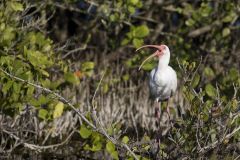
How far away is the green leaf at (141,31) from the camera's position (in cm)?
598

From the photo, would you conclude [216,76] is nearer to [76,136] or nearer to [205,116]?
[76,136]

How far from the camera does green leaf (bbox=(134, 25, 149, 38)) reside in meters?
5.98

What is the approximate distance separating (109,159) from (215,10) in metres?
2.55

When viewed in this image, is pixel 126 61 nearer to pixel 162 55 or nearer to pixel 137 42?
pixel 137 42

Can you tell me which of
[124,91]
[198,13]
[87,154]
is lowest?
[87,154]

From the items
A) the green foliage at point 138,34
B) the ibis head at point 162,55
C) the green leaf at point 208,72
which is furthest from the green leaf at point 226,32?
the ibis head at point 162,55

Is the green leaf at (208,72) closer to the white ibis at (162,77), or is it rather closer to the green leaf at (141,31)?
the green leaf at (141,31)

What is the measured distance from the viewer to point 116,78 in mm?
7254

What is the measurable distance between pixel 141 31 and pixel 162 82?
976 millimetres

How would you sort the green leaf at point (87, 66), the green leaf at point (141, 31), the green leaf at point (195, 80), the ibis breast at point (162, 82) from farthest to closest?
the green leaf at point (141, 31) < the green leaf at point (87, 66) < the ibis breast at point (162, 82) < the green leaf at point (195, 80)

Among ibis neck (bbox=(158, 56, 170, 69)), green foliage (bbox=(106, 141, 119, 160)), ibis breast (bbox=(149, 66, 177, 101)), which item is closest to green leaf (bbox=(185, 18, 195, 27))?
ibis breast (bbox=(149, 66, 177, 101))

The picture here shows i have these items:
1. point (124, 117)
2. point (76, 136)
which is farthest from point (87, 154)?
point (124, 117)

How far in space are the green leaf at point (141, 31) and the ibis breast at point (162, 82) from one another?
0.72 metres

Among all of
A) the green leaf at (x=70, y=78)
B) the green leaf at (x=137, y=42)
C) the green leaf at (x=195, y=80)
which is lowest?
the green leaf at (x=70, y=78)
